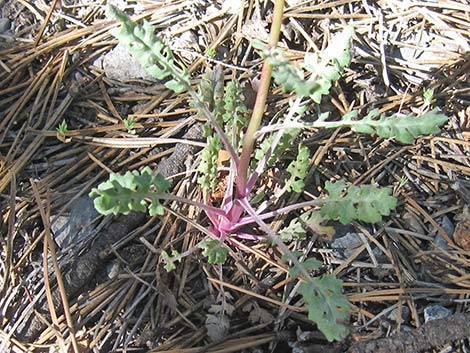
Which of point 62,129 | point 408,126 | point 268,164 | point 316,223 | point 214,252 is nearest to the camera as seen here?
point 408,126

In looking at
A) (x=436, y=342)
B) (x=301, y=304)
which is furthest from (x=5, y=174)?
(x=436, y=342)

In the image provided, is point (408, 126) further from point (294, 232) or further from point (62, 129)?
point (62, 129)

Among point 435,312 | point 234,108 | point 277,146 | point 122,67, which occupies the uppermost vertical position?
point 122,67

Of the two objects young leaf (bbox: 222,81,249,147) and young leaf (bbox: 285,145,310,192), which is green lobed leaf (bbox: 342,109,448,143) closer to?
young leaf (bbox: 285,145,310,192)

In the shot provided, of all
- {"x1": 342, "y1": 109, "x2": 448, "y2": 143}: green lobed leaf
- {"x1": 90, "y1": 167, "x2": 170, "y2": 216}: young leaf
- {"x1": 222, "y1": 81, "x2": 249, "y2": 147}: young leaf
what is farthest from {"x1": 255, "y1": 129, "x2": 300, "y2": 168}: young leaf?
{"x1": 90, "y1": 167, "x2": 170, "y2": 216}: young leaf

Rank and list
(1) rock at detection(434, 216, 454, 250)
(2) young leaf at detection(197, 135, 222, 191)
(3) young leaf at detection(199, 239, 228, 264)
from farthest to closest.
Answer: (1) rock at detection(434, 216, 454, 250) → (2) young leaf at detection(197, 135, 222, 191) → (3) young leaf at detection(199, 239, 228, 264)

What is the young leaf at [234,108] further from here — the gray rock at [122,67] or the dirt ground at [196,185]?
the gray rock at [122,67]

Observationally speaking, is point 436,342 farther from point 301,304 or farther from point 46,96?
point 46,96

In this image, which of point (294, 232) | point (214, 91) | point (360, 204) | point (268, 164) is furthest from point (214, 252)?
point (214, 91)
